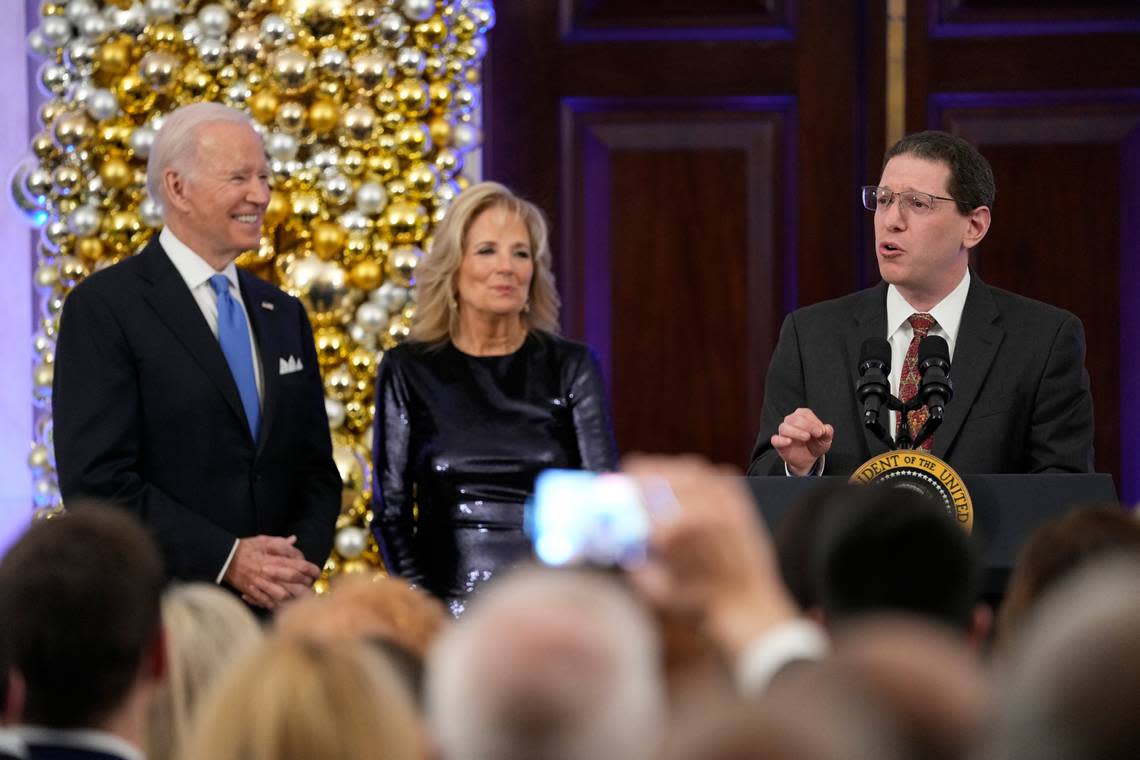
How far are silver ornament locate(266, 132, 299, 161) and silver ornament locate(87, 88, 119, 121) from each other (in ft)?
1.28

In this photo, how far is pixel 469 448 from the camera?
3.90m

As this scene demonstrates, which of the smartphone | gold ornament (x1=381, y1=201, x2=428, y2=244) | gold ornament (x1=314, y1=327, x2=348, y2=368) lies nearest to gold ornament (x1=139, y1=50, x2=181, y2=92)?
gold ornament (x1=381, y1=201, x2=428, y2=244)

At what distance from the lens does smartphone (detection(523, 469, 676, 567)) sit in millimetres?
1365

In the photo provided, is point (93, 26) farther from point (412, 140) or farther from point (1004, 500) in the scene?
point (1004, 500)

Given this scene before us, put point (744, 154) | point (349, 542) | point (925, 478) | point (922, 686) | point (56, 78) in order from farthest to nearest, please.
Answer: point (744, 154) < point (56, 78) < point (349, 542) < point (925, 478) < point (922, 686)

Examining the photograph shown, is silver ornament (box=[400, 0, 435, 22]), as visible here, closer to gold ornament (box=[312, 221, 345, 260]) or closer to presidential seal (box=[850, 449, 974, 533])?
gold ornament (box=[312, 221, 345, 260])

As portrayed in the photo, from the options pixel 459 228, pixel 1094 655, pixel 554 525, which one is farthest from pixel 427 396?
pixel 1094 655

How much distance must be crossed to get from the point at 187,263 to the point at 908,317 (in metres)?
1.57

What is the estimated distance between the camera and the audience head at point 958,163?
3.65 metres

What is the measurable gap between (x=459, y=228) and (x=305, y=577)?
1012mm

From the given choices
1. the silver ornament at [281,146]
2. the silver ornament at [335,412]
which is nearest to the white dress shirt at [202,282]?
the silver ornament at [335,412]

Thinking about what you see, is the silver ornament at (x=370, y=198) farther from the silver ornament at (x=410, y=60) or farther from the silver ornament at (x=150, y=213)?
the silver ornament at (x=150, y=213)

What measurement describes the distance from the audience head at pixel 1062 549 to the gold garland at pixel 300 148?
3.20 metres

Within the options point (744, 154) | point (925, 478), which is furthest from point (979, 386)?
point (744, 154)
